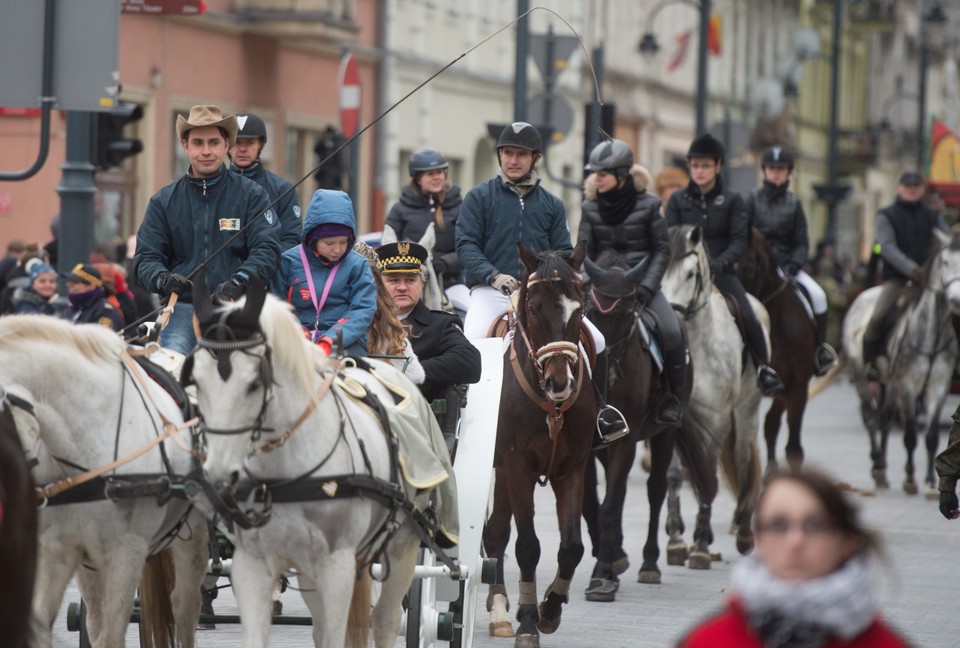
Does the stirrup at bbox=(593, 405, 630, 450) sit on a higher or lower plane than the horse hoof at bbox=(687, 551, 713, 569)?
higher

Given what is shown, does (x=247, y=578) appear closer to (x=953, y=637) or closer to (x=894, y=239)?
(x=953, y=637)

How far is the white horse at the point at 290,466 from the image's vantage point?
6398 millimetres

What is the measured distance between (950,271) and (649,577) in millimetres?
6708

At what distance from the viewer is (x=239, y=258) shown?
29.2 feet

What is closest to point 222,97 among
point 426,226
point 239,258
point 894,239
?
point 894,239

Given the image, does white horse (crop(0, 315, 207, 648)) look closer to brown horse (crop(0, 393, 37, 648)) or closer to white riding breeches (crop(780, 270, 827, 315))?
brown horse (crop(0, 393, 37, 648))

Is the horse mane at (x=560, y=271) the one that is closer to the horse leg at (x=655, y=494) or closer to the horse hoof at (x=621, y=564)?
the horse leg at (x=655, y=494)

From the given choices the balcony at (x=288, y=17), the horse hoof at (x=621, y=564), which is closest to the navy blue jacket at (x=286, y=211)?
the horse hoof at (x=621, y=564)

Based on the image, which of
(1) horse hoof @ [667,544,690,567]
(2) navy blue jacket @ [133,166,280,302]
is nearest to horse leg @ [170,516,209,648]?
(2) navy blue jacket @ [133,166,280,302]

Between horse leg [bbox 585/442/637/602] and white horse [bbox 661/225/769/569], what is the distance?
1.22 metres

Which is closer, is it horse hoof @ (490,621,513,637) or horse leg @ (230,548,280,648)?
horse leg @ (230,548,280,648)

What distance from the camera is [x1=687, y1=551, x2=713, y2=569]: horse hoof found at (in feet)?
41.5

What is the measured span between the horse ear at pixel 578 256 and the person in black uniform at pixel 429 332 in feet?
2.44

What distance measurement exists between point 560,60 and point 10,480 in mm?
15930
